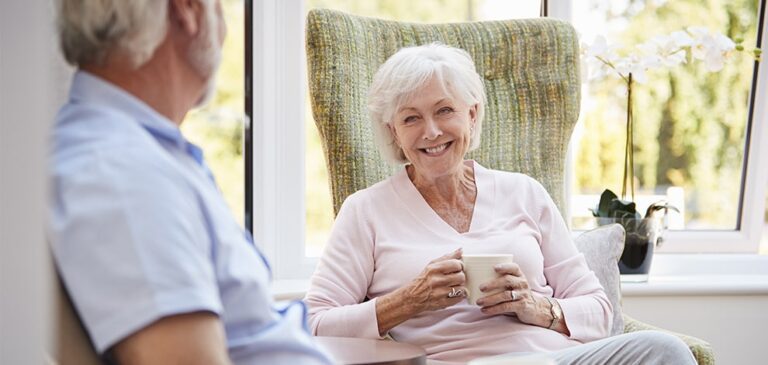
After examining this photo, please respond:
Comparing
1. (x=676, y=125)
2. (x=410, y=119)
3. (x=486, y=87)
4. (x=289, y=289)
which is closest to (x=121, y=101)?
(x=410, y=119)

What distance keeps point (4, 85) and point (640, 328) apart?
1.92 m

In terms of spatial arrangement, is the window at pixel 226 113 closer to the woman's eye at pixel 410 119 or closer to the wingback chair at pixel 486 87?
the wingback chair at pixel 486 87

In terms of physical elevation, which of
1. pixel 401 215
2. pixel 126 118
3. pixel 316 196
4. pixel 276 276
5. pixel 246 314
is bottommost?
pixel 276 276

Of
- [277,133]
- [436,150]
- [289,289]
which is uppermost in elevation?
[436,150]

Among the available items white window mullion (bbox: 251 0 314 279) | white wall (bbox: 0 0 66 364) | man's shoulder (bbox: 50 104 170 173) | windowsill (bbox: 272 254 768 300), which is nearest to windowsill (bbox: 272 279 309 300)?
windowsill (bbox: 272 254 768 300)

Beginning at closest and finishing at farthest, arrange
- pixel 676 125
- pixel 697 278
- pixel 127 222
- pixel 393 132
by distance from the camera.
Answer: pixel 127 222, pixel 393 132, pixel 697 278, pixel 676 125

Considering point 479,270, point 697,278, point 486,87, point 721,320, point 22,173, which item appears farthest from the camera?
point 697,278

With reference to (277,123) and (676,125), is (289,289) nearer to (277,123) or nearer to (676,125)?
(277,123)

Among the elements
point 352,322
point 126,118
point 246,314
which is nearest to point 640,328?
point 352,322

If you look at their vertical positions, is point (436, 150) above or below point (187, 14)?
below

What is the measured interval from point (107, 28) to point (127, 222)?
0.18 metres

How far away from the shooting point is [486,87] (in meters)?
2.43

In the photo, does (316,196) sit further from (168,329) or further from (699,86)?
(168,329)

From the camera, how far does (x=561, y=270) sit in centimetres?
200
